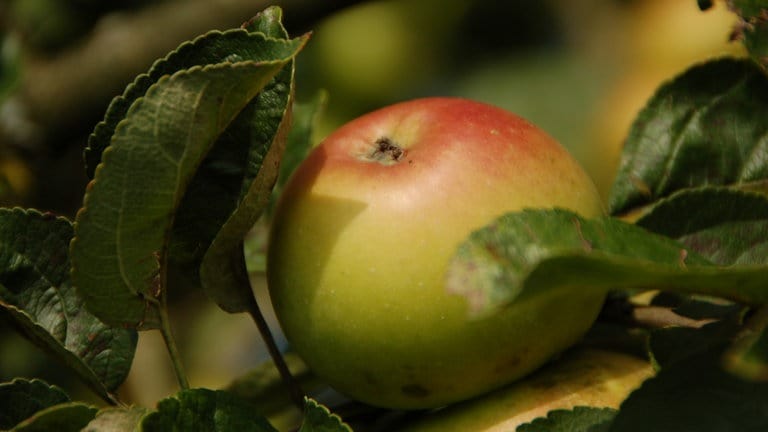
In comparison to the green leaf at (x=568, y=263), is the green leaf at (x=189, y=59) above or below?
above

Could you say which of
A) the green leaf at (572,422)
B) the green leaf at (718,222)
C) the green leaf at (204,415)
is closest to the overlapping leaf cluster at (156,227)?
the green leaf at (204,415)

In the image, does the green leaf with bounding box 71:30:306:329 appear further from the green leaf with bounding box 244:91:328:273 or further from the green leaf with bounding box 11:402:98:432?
the green leaf with bounding box 244:91:328:273

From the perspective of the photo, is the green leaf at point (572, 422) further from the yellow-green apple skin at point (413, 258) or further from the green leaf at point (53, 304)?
the green leaf at point (53, 304)

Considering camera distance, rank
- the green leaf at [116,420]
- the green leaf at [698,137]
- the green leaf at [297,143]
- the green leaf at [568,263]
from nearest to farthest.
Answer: the green leaf at [568,263], the green leaf at [116,420], the green leaf at [698,137], the green leaf at [297,143]

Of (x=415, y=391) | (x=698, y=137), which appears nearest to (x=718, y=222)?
(x=698, y=137)

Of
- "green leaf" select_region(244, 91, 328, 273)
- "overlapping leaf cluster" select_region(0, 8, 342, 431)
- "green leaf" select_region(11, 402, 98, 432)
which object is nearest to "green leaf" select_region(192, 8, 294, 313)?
"overlapping leaf cluster" select_region(0, 8, 342, 431)

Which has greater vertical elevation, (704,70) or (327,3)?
(327,3)

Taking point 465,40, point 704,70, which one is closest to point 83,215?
point 704,70

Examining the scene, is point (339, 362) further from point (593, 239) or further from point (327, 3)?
point (327, 3)
